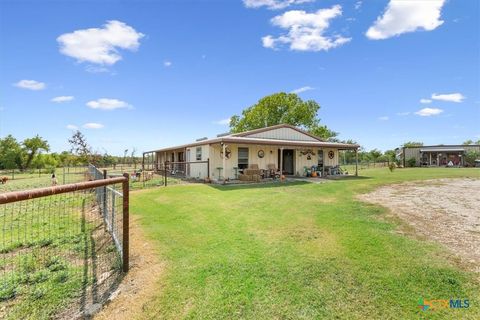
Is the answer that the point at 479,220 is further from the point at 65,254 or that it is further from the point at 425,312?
the point at 65,254

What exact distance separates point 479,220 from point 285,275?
5.57 metres

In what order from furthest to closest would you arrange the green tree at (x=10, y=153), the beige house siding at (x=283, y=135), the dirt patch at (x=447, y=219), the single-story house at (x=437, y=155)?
the green tree at (x=10, y=153)
the single-story house at (x=437, y=155)
the beige house siding at (x=283, y=135)
the dirt patch at (x=447, y=219)

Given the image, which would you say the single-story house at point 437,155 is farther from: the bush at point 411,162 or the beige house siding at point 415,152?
the bush at point 411,162

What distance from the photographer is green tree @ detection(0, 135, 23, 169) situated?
35.3 m

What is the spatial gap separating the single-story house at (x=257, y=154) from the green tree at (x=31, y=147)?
34.3 meters

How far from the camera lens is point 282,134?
59.2 feet

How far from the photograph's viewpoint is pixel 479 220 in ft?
17.8

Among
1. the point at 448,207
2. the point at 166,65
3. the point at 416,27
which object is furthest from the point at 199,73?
the point at 448,207

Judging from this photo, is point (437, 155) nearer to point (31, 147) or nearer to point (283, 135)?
point (283, 135)

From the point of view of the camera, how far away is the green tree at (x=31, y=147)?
38.0 metres

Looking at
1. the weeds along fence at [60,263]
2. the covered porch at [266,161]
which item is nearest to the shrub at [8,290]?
the weeds along fence at [60,263]

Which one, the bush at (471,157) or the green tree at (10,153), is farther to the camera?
the green tree at (10,153)

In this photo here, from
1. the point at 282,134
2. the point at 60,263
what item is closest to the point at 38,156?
the point at 282,134

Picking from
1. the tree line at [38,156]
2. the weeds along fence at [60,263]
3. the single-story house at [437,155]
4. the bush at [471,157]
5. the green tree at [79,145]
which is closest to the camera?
the weeds along fence at [60,263]
